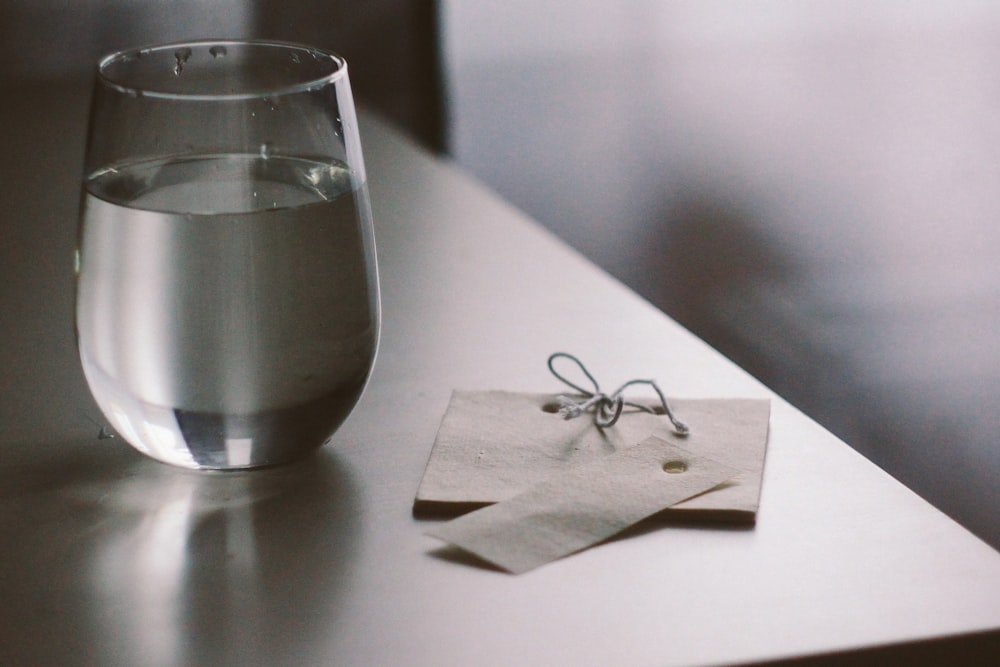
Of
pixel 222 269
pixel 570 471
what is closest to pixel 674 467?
pixel 570 471

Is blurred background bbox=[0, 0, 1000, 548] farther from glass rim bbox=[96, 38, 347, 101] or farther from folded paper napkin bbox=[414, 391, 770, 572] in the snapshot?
folded paper napkin bbox=[414, 391, 770, 572]

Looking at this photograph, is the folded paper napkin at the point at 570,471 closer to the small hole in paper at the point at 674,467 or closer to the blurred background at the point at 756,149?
the small hole in paper at the point at 674,467

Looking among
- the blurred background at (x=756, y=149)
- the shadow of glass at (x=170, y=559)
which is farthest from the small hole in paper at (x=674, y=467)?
the blurred background at (x=756, y=149)

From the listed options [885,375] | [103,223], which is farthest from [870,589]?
[885,375]

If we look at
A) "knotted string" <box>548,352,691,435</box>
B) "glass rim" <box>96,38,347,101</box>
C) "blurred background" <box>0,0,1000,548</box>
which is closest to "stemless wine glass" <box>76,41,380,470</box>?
"glass rim" <box>96,38,347,101</box>

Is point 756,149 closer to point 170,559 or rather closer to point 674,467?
point 674,467

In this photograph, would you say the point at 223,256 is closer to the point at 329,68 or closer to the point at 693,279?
the point at 329,68
